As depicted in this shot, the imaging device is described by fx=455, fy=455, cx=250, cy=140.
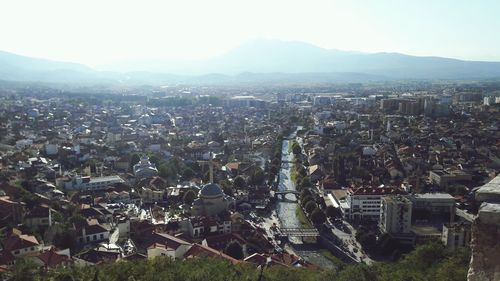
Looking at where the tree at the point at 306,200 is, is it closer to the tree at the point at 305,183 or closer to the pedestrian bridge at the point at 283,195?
the pedestrian bridge at the point at 283,195

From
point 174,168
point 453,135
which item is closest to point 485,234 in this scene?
point 174,168

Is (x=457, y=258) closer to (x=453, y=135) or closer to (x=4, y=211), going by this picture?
(x=4, y=211)

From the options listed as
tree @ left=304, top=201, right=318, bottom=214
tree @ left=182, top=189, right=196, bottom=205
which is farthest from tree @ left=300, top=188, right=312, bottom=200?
tree @ left=182, top=189, right=196, bottom=205

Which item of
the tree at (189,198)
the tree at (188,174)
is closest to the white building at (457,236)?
the tree at (189,198)

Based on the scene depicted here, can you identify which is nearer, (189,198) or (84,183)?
(189,198)

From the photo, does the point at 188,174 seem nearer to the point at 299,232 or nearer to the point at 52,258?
the point at 299,232

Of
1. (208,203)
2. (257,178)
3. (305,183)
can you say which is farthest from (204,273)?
(305,183)
